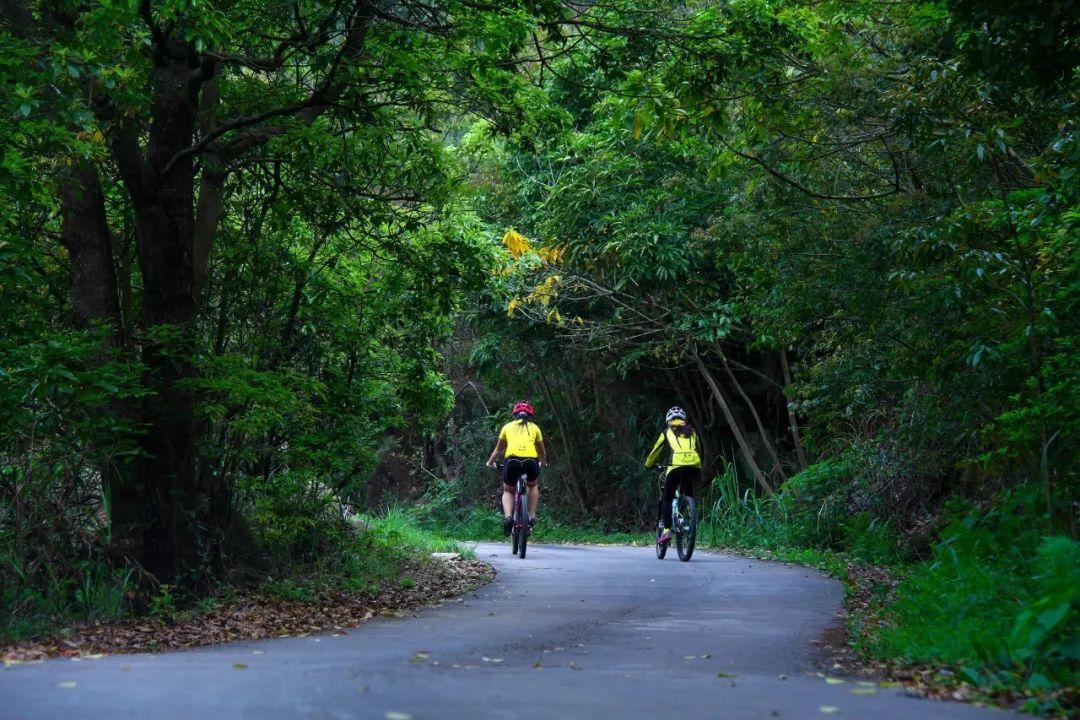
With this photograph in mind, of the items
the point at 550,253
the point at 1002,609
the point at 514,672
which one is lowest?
the point at 514,672

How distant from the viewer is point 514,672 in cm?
717

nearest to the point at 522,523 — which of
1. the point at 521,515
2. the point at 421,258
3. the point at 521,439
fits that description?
the point at 521,515

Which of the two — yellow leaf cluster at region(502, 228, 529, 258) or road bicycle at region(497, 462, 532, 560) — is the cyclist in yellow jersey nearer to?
road bicycle at region(497, 462, 532, 560)

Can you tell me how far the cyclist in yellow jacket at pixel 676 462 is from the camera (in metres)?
16.8

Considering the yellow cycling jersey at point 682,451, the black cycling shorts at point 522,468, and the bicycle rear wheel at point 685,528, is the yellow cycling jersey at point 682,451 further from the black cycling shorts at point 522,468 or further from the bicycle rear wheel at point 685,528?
the black cycling shorts at point 522,468

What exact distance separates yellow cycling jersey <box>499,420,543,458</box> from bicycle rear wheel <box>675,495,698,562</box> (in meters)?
2.35

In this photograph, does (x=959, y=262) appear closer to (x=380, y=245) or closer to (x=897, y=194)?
(x=897, y=194)

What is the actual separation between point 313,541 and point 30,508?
3786 millimetres

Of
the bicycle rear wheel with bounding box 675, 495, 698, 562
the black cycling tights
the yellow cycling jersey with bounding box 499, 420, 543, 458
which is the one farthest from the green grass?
the yellow cycling jersey with bounding box 499, 420, 543, 458

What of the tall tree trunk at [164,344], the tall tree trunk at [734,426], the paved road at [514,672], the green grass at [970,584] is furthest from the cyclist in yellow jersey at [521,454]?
the tall tree trunk at [164,344]

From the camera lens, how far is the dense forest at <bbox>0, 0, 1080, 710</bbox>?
940 cm

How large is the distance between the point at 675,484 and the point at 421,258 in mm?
5566

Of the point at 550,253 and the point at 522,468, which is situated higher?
the point at 550,253

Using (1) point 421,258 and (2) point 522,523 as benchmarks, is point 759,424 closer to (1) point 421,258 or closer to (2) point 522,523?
(2) point 522,523
